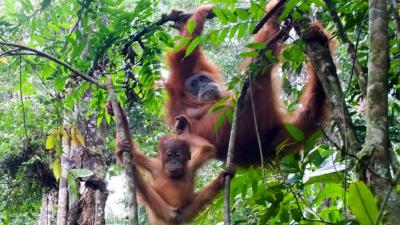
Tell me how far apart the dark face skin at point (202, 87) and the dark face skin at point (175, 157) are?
1.62 ft

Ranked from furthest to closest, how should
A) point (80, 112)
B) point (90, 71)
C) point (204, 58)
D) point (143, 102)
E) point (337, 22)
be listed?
1. point (80, 112)
2. point (204, 58)
3. point (143, 102)
4. point (90, 71)
5. point (337, 22)

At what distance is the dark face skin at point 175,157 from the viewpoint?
3459 mm

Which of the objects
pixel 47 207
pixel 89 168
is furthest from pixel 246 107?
pixel 47 207

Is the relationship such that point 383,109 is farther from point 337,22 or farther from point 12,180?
point 12,180

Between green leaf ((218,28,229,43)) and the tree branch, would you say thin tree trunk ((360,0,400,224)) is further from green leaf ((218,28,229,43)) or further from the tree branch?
green leaf ((218,28,229,43))

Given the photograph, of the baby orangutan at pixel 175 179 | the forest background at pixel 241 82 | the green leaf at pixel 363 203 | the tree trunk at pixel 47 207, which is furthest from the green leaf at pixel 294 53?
the tree trunk at pixel 47 207

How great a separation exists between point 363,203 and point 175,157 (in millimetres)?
2508

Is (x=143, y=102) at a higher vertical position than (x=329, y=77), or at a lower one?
higher

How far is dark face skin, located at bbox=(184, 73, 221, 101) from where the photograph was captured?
378 centimetres

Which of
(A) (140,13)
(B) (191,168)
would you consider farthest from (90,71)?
(B) (191,168)

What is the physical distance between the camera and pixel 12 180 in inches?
335

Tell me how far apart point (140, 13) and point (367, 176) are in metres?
1.85

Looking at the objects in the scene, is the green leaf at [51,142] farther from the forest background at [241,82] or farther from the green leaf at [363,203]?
the green leaf at [363,203]

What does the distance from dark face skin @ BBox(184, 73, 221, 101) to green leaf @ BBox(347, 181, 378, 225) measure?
107 inches
